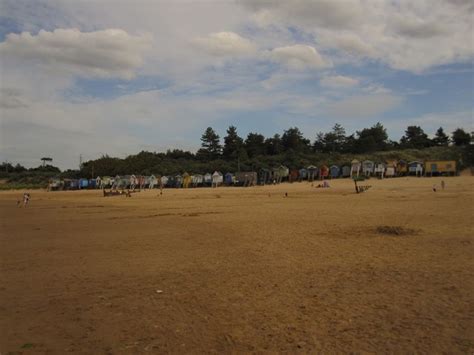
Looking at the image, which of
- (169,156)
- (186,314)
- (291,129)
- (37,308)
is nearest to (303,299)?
(186,314)

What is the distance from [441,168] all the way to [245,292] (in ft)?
137

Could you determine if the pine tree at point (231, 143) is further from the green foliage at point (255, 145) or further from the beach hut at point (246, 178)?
the beach hut at point (246, 178)

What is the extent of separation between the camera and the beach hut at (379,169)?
148 feet

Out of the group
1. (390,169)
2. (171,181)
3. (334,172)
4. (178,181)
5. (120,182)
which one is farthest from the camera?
(120,182)

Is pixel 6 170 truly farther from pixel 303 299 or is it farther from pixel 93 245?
pixel 303 299

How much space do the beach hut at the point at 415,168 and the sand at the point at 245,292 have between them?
34.3m

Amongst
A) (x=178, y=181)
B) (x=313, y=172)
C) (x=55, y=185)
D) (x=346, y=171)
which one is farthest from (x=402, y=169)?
(x=55, y=185)

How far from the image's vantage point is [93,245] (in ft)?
38.8

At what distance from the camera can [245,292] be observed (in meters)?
6.59

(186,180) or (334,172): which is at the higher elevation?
(334,172)

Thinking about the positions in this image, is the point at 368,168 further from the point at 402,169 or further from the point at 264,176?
the point at 264,176

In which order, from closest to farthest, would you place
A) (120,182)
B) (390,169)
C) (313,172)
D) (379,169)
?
(390,169), (379,169), (313,172), (120,182)

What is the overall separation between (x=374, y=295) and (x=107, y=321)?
3997mm

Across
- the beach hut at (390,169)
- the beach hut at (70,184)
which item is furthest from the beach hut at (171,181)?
the beach hut at (390,169)
